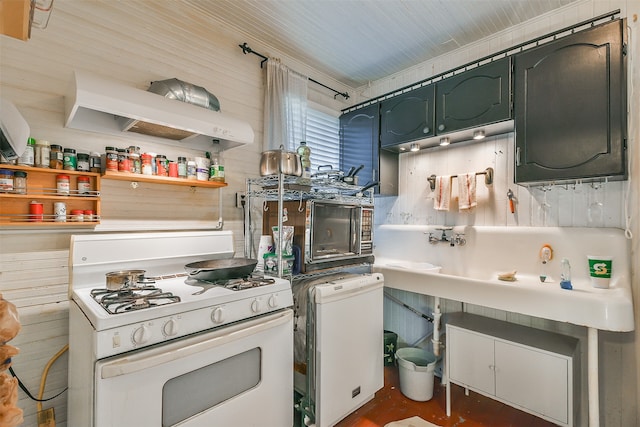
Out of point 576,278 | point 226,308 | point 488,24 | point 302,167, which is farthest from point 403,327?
point 488,24

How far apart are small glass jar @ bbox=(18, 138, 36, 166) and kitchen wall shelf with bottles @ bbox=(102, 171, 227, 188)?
28 centimetres

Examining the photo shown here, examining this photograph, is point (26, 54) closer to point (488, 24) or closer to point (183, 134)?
point (183, 134)

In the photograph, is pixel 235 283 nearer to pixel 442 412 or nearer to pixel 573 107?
pixel 442 412

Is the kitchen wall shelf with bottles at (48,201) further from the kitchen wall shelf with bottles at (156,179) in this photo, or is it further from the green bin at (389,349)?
the green bin at (389,349)

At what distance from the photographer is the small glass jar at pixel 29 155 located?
55.5 inches

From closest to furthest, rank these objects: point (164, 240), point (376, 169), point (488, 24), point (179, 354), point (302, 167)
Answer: point (179, 354)
point (164, 240)
point (302, 167)
point (488, 24)
point (376, 169)

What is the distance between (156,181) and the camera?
5.90 ft

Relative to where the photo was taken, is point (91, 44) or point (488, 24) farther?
point (488, 24)

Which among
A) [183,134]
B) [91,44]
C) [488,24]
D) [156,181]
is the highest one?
[488,24]

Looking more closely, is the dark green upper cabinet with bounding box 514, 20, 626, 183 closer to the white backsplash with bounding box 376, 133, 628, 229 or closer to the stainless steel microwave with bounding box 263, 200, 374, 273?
the white backsplash with bounding box 376, 133, 628, 229

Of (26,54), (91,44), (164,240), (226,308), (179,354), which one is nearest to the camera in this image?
(179,354)

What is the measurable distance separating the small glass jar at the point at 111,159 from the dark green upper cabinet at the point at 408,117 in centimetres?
197

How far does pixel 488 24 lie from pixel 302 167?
5.62 feet

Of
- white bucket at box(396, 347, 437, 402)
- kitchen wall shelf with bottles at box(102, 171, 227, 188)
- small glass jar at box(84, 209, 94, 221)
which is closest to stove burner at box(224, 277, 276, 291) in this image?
kitchen wall shelf with bottles at box(102, 171, 227, 188)
